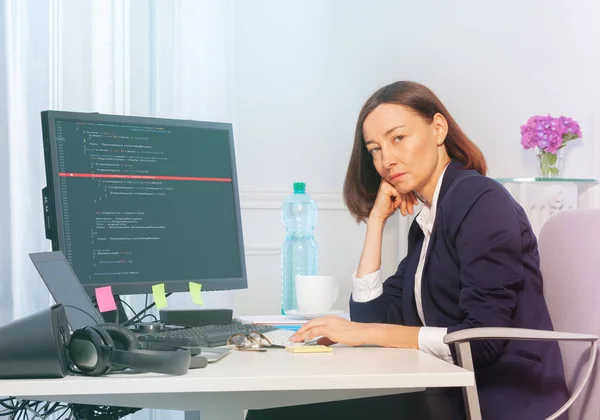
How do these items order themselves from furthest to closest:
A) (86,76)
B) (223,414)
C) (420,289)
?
(86,76)
(420,289)
(223,414)

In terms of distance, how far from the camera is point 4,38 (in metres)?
2.01

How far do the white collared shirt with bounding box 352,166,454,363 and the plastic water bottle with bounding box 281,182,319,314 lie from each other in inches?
18.9

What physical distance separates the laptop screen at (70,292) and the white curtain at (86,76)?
2.26 feet

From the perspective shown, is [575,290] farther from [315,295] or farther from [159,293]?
[159,293]

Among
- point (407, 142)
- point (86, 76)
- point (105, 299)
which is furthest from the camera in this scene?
point (86, 76)

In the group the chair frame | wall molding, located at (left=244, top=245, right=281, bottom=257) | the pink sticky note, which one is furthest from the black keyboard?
wall molding, located at (left=244, top=245, right=281, bottom=257)

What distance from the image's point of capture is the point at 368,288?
1961 millimetres

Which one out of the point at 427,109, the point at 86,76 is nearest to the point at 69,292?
the point at 427,109

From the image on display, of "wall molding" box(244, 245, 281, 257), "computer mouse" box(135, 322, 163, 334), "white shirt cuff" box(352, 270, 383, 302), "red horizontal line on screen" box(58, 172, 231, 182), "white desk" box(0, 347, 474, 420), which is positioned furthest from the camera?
"wall molding" box(244, 245, 281, 257)

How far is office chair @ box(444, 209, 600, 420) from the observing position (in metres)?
1.41

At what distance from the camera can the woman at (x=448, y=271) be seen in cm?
146

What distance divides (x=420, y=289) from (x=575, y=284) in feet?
A: 1.09

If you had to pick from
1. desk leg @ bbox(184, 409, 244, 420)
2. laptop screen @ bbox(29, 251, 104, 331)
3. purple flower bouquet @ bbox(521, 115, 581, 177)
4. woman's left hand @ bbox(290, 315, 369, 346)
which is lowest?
desk leg @ bbox(184, 409, 244, 420)

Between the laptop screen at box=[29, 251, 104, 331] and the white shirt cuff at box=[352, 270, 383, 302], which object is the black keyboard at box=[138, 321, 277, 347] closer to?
the laptop screen at box=[29, 251, 104, 331]
